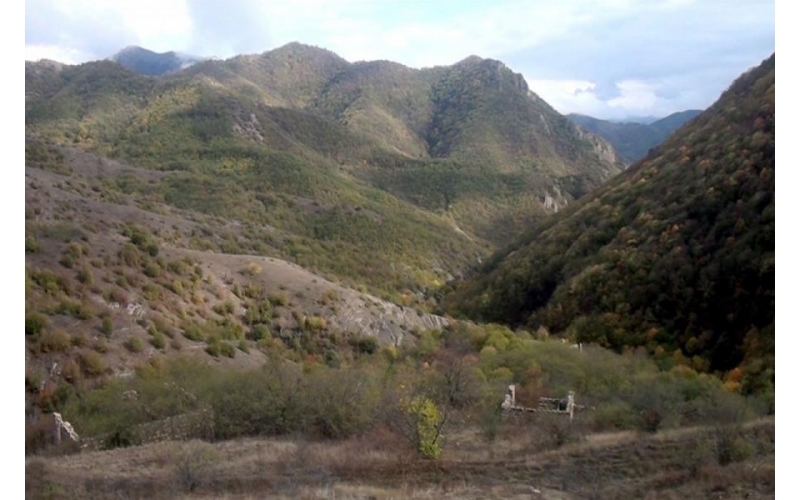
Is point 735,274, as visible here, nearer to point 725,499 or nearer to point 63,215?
point 725,499

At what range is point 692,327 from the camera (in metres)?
29.6

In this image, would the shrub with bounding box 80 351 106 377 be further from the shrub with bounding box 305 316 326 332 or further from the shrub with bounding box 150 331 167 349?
the shrub with bounding box 305 316 326 332

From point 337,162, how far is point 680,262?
101260mm

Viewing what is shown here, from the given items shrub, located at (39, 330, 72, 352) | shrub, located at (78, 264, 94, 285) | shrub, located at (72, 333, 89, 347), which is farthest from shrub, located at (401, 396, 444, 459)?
shrub, located at (78, 264, 94, 285)

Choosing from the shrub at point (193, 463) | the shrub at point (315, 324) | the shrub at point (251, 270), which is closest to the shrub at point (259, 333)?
the shrub at point (315, 324)

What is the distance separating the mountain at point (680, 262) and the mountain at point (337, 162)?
16698 millimetres

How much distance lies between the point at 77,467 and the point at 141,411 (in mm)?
4535

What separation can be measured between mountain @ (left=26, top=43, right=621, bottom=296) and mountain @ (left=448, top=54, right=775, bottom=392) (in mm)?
16698

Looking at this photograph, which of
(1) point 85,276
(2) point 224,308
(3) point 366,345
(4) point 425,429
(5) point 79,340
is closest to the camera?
(4) point 425,429

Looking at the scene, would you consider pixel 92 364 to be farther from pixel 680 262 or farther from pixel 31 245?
pixel 680 262

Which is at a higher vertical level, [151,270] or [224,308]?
[151,270]

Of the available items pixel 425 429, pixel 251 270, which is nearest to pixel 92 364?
pixel 425 429

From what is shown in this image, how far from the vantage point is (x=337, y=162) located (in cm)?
12875

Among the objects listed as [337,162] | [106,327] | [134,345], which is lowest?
[134,345]
